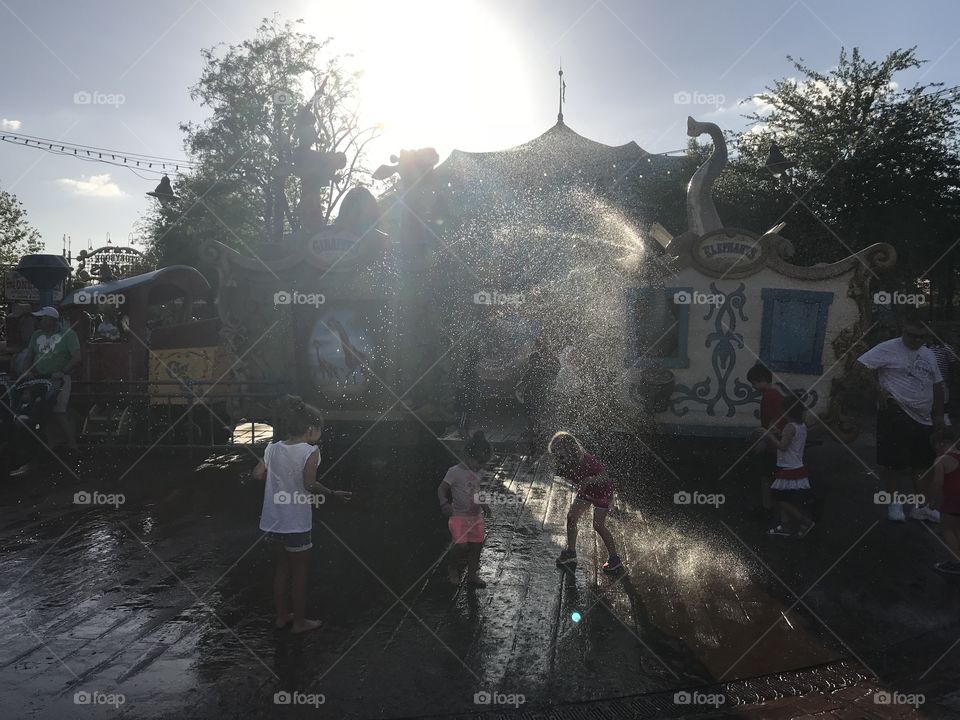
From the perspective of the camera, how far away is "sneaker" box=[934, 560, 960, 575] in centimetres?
627

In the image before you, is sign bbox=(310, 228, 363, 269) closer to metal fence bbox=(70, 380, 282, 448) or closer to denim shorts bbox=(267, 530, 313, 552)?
metal fence bbox=(70, 380, 282, 448)

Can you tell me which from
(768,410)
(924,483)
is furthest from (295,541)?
(924,483)

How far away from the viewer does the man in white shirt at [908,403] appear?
755 centimetres

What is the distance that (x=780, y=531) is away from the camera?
736cm

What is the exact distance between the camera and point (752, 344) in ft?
37.1

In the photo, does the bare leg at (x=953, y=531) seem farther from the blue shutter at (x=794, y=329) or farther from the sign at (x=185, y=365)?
the sign at (x=185, y=365)

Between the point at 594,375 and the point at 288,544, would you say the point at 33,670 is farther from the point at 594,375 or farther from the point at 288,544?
the point at 594,375

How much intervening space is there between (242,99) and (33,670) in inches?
1337

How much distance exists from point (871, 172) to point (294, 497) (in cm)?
2081

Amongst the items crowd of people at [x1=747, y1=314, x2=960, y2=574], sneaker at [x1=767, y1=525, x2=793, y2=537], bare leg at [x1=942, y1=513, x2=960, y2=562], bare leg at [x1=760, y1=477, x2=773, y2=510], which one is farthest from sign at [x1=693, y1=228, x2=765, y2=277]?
bare leg at [x1=942, y1=513, x2=960, y2=562]

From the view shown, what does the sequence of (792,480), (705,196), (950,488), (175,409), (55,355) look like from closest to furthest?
(950,488) < (792,480) < (55,355) < (175,409) < (705,196)

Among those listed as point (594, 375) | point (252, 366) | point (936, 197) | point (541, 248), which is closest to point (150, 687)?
point (252, 366)

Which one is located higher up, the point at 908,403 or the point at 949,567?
the point at 908,403

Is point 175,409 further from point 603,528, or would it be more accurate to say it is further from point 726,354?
point 726,354
